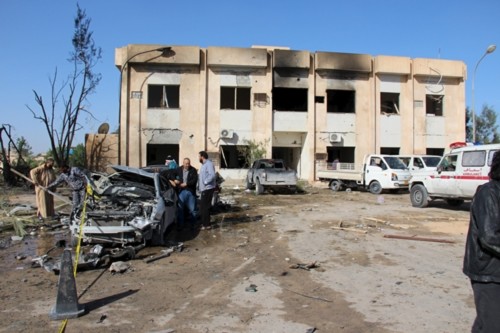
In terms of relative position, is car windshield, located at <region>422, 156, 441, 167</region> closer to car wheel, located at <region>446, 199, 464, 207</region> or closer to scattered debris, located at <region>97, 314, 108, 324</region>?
car wheel, located at <region>446, 199, 464, 207</region>

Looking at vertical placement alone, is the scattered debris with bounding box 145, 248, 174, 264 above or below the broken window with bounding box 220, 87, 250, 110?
below

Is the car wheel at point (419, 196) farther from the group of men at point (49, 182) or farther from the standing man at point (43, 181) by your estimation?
the standing man at point (43, 181)

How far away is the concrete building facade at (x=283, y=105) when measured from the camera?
27.0 meters

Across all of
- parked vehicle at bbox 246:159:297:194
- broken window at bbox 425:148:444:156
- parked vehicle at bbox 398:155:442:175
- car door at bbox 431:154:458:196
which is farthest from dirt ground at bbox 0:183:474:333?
broken window at bbox 425:148:444:156

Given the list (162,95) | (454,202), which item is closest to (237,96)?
(162,95)

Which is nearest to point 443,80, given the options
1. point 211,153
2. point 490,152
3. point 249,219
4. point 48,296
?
point 211,153

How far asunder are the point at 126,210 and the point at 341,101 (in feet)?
79.5

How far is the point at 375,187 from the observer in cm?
2142

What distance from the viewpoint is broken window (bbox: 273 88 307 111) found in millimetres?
29141

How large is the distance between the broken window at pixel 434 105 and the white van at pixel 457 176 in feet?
56.7

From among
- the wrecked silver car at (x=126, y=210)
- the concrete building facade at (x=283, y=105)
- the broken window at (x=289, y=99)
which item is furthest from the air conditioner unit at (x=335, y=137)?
the wrecked silver car at (x=126, y=210)

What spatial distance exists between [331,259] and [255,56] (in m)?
21.5

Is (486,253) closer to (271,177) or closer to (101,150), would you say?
(271,177)

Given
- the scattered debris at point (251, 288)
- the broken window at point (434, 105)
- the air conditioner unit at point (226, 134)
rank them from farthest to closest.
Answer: the broken window at point (434, 105)
the air conditioner unit at point (226, 134)
the scattered debris at point (251, 288)
